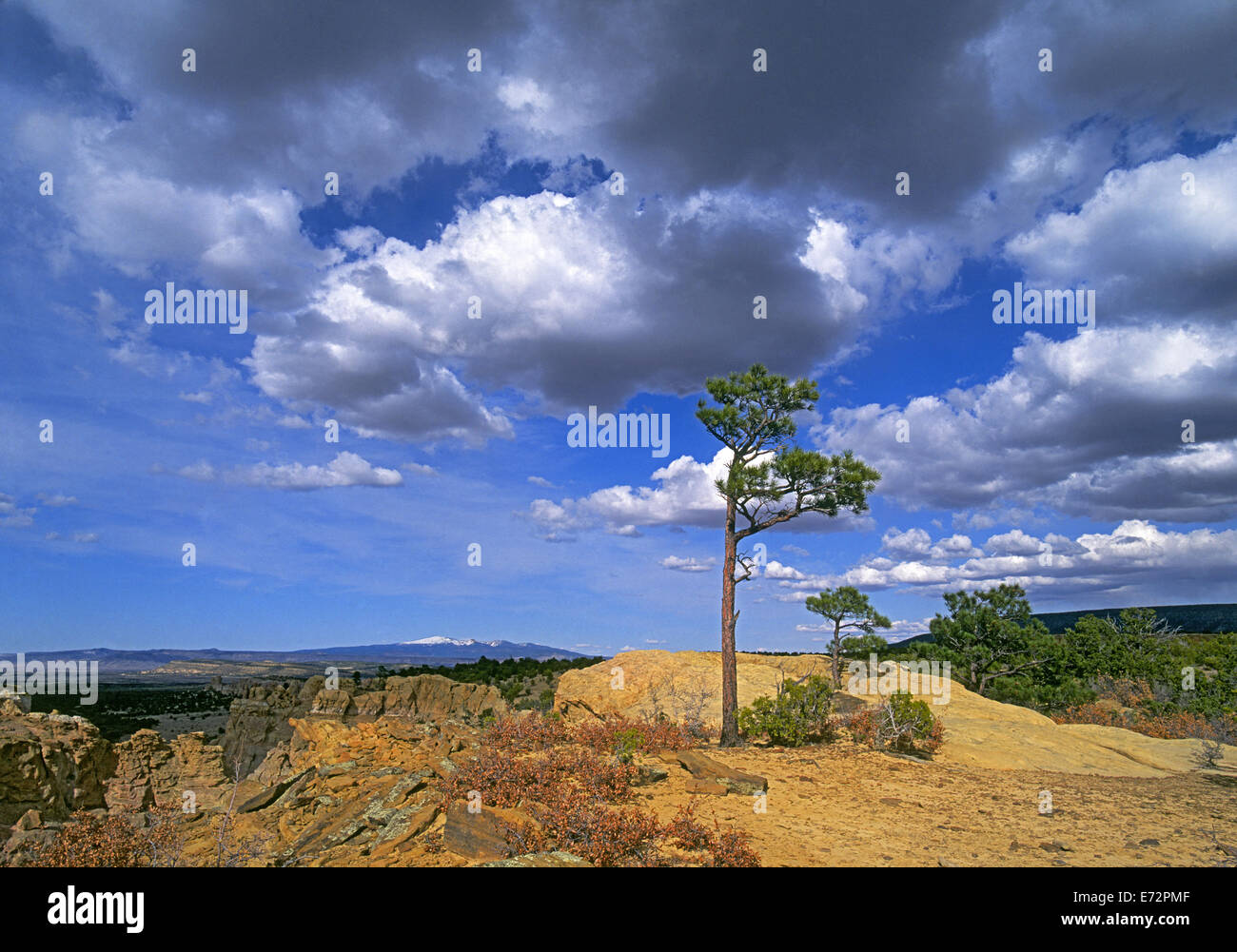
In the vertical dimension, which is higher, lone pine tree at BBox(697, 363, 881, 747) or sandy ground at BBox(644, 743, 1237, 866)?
lone pine tree at BBox(697, 363, 881, 747)

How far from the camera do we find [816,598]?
981 inches

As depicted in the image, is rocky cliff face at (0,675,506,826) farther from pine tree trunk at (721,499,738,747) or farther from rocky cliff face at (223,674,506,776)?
pine tree trunk at (721,499,738,747)

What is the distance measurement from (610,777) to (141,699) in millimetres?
51687

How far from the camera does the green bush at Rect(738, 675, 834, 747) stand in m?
15.6

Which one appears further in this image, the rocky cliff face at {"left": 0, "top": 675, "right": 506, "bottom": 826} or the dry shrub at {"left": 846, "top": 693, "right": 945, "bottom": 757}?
the dry shrub at {"left": 846, "top": 693, "right": 945, "bottom": 757}

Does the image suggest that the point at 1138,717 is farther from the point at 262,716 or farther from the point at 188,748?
the point at 262,716

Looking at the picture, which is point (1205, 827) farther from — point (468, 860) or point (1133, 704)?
point (1133, 704)

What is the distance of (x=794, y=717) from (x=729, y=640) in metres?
2.48

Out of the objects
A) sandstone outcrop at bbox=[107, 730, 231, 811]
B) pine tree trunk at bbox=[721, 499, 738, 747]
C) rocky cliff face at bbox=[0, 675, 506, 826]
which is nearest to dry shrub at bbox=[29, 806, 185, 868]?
rocky cliff face at bbox=[0, 675, 506, 826]

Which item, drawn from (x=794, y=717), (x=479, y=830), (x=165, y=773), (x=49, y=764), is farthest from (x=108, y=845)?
(x=794, y=717)

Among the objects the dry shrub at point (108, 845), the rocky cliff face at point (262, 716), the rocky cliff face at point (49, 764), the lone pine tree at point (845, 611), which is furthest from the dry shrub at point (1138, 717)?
the rocky cliff face at point (262, 716)

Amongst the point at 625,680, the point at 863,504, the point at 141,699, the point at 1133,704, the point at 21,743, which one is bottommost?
the point at 141,699

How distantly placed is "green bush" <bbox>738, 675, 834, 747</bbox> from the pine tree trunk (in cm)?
65
